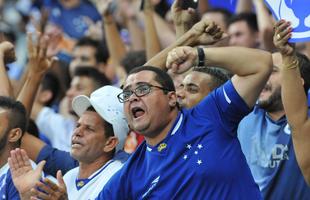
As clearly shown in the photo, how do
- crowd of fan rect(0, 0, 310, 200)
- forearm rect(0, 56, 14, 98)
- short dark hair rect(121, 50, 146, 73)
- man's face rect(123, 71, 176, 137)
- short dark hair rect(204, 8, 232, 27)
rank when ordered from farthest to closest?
short dark hair rect(204, 8, 232, 27), short dark hair rect(121, 50, 146, 73), forearm rect(0, 56, 14, 98), man's face rect(123, 71, 176, 137), crowd of fan rect(0, 0, 310, 200)

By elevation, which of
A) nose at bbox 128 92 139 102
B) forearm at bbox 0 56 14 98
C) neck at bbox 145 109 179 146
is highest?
nose at bbox 128 92 139 102

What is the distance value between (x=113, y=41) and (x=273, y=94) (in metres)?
2.61

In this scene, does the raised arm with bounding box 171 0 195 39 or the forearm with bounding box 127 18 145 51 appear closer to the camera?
the raised arm with bounding box 171 0 195 39

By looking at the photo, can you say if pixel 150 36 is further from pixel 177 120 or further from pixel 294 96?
pixel 294 96

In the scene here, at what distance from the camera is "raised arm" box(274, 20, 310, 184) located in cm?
491

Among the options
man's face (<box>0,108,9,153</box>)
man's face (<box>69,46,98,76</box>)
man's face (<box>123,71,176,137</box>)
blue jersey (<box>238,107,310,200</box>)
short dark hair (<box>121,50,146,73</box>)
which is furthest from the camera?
man's face (<box>69,46,98,76</box>)

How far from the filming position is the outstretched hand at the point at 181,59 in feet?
15.7

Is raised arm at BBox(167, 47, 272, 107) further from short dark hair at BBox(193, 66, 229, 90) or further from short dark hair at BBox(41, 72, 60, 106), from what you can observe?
short dark hair at BBox(41, 72, 60, 106)

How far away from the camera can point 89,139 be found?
5.83 meters

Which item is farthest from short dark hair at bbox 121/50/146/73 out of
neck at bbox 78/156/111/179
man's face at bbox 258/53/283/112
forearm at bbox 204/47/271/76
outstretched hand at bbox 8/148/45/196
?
forearm at bbox 204/47/271/76

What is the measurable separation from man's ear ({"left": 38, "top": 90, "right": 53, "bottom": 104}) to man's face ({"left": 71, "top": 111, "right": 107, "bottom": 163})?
312cm

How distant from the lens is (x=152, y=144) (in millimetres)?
5125

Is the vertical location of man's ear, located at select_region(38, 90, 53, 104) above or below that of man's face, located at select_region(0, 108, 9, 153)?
below

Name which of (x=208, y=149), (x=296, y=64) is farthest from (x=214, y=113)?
(x=296, y=64)
